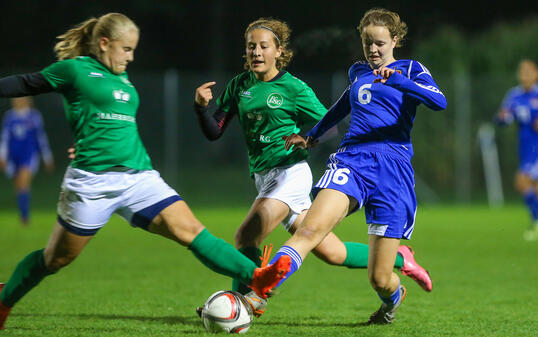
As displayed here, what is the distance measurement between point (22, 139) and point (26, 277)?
936 centimetres

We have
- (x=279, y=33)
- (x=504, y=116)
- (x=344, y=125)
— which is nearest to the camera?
(x=279, y=33)

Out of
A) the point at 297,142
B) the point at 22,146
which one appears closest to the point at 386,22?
the point at 297,142

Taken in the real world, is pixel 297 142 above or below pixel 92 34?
below

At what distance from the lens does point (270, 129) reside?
574 centimetres

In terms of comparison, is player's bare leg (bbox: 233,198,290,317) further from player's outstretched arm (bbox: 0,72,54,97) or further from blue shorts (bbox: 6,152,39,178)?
blue shorts (bbox: 6,152,39,178)

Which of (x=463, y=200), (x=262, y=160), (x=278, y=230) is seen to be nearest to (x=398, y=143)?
(x=262, y=160)

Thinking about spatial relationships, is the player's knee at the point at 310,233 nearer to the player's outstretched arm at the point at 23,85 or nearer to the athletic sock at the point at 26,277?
the athletic sock at the point at 26,277

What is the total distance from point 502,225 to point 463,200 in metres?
5.38

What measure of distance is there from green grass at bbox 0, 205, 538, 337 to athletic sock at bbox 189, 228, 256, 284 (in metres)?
0.47

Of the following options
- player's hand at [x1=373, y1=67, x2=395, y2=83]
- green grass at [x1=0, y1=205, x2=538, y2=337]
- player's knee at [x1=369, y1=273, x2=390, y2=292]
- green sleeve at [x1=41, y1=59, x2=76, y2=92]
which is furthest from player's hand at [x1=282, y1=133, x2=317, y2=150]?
green sleeve at [x1=41, y1=59, x2=76, y2=92]

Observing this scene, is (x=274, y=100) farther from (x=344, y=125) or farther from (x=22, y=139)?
(x=344, y=125)

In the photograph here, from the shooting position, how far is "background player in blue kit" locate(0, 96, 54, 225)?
13.9 m

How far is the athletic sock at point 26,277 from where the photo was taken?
5.04m

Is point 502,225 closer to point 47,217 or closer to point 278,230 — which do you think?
point 278,230
